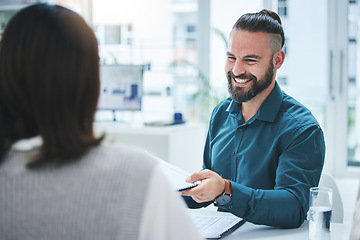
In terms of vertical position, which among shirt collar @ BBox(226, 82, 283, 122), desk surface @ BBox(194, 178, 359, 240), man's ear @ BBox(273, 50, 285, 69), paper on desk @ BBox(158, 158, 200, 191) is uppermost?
man's ear @ BBox(273, 50, 285, 69)

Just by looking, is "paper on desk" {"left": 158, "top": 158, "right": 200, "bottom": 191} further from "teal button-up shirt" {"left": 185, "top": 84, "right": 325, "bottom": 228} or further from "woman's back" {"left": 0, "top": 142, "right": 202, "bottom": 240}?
"woman's back" {"left": 0, "top": 142, "right": 202, "bottom": 240}

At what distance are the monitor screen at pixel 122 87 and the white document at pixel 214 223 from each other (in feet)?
7.66

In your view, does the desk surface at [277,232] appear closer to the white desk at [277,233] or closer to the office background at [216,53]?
the white desk at [277,233]

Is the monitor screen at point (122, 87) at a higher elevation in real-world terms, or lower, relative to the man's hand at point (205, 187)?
higher

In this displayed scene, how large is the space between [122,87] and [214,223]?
8.42ft

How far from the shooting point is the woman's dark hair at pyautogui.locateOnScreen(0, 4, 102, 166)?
67 centimetres

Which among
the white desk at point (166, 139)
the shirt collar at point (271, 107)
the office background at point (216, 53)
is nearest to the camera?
the shirt collar at point (271, 107)

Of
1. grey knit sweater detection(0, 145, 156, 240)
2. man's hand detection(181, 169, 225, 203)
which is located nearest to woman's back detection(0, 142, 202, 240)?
grey knit sweater detection(0, 145, 156, 240)

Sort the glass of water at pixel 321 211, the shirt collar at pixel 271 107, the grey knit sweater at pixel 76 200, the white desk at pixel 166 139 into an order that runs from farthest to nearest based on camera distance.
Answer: the white desk at pixel 166 139, the shirt collar at pixel 271 107, the glass of water at pixel 321 211, the grey knit sweater at pixel 76 200

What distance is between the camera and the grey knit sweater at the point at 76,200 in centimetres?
66

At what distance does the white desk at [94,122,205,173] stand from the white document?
73.0 inches

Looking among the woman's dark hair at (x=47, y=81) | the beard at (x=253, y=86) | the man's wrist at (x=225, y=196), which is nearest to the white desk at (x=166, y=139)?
the beard at (x=253, y=86)

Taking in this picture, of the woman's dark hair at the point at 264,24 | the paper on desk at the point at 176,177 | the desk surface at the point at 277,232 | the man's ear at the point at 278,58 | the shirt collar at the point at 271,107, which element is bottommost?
the desk surface at the point at 277,232

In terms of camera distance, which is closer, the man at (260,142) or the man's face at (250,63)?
the man at (260,142)
